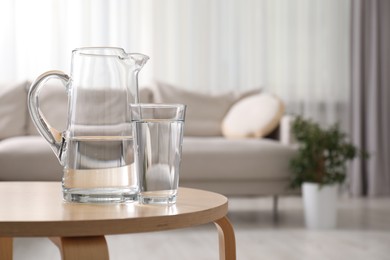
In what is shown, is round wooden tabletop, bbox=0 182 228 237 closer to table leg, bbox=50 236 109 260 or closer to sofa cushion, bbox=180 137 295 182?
table leg, bbox=50 236 109 260

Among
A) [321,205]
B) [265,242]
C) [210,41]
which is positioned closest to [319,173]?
[321,205]

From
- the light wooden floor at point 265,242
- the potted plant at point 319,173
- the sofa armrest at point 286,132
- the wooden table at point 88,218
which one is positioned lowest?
the light wooden floor at point 265,242

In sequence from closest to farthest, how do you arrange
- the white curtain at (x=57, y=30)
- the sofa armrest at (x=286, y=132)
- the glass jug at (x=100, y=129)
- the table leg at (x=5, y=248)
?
the glass jug at (x=100, y=129), the table leg at (x=5, y=248), the sofa armrest at (x=286, y=132), the white curtain at (x=57, y=30)

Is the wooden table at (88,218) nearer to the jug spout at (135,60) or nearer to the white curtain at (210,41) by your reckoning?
the jug spout at (135,60)

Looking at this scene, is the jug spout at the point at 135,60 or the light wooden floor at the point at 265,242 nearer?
the jug spout at the point at 135,60

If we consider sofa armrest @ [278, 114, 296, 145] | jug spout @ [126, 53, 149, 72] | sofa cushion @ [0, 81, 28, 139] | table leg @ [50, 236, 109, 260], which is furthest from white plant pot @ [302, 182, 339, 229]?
table leg @ [50, 236, 109, 260]

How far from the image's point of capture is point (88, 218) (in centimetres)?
78

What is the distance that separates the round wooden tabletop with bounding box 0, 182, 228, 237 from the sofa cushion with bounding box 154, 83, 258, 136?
2.94 meters

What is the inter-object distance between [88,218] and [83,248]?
0.12 ft

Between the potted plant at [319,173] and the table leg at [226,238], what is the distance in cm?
207

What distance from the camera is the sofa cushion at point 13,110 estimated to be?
3.77 m

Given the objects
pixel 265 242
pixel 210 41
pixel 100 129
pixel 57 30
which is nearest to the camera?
pixel 100 129

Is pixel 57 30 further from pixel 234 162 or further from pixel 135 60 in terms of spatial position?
pixel 135 60

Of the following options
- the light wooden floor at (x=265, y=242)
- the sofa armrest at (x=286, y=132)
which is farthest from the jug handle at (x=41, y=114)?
the sofa armrest at (x=286, y=132)
